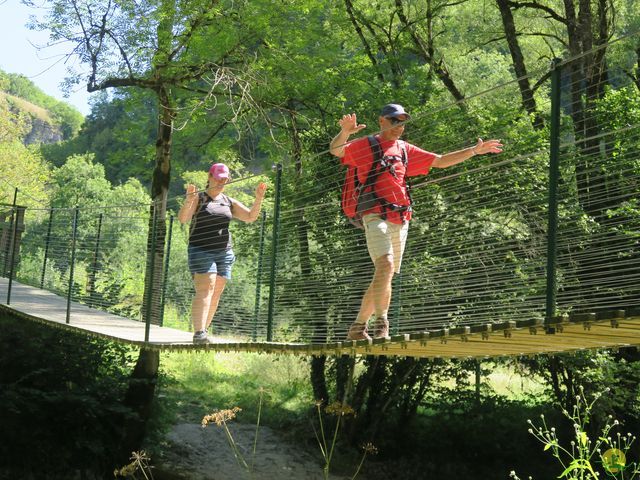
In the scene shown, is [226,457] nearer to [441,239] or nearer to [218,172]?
[441,239]

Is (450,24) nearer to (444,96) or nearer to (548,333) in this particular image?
(444,96)

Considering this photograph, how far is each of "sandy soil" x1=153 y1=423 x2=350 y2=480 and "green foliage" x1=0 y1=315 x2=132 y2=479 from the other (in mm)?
979

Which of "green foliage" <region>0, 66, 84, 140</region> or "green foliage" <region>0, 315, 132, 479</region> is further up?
"green foliage" <region>0, 66, 84, 140</region>

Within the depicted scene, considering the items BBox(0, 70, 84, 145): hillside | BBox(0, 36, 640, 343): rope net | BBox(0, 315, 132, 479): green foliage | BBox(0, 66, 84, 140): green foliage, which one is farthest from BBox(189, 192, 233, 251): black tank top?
BBox(0, 66, 84, 140): green foliage

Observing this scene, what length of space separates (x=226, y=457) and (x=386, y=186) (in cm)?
796

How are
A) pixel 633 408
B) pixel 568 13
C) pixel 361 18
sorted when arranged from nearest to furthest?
pixel 633 408, pixel 568 13, pixel 361 18

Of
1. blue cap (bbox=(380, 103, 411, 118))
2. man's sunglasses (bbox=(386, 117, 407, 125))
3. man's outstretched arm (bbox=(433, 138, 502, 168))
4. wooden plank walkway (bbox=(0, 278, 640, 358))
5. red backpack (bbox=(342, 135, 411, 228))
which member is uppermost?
blue cap (bbox=(380, 103, 411, 118))

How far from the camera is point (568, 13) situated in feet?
35.1

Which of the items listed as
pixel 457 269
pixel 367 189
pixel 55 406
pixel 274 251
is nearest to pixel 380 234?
pixel 367 189

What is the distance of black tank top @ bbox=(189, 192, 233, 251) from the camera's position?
521 cm

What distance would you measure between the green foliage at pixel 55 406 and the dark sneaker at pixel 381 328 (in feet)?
19.3

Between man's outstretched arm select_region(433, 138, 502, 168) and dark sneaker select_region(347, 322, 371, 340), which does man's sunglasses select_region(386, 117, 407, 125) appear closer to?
man's outstretched arm select_region(433, 138, 502, 168)

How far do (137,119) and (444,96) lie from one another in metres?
4.00

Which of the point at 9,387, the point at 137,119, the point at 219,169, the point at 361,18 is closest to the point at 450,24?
the point at 361,18
